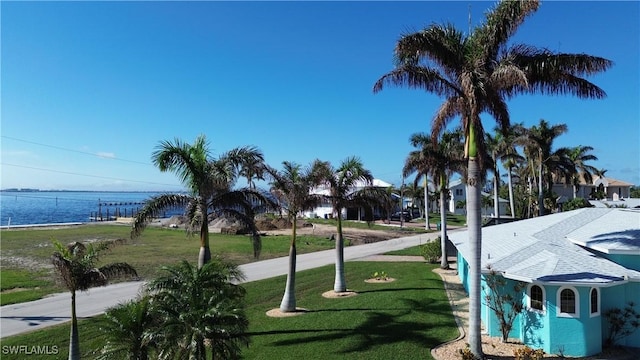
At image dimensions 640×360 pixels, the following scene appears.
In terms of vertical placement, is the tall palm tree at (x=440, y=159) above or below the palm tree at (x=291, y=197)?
above

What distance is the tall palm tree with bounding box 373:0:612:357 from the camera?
10867mm

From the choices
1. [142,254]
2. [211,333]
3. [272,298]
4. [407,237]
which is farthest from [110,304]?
[407,237]

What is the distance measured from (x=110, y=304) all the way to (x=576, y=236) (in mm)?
19498

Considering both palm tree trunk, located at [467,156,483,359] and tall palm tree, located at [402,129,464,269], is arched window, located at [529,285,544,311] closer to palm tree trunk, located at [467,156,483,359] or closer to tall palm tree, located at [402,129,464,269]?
palm tree trunk, located at [467,156,483,359]

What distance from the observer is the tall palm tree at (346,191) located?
1911 centimetres

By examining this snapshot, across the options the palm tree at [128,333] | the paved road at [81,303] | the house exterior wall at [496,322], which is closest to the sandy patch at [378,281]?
the paved road at [81,303]

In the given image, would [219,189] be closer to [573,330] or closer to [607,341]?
[573,330]

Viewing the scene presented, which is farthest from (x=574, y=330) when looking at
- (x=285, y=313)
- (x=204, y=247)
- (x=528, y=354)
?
(x=204, y=247)

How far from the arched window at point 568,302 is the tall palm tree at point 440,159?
931cm

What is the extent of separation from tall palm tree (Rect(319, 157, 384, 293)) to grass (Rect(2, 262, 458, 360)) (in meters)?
2.12

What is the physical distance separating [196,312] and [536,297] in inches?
381

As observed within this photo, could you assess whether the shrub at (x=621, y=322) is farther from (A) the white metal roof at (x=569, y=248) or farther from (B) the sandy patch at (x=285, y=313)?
(B) the sandy patch at (x=285, y=313)

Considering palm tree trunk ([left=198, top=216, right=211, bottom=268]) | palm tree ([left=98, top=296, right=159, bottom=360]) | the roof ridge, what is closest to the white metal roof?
the roof ridge

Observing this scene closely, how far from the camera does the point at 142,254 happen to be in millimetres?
33875
